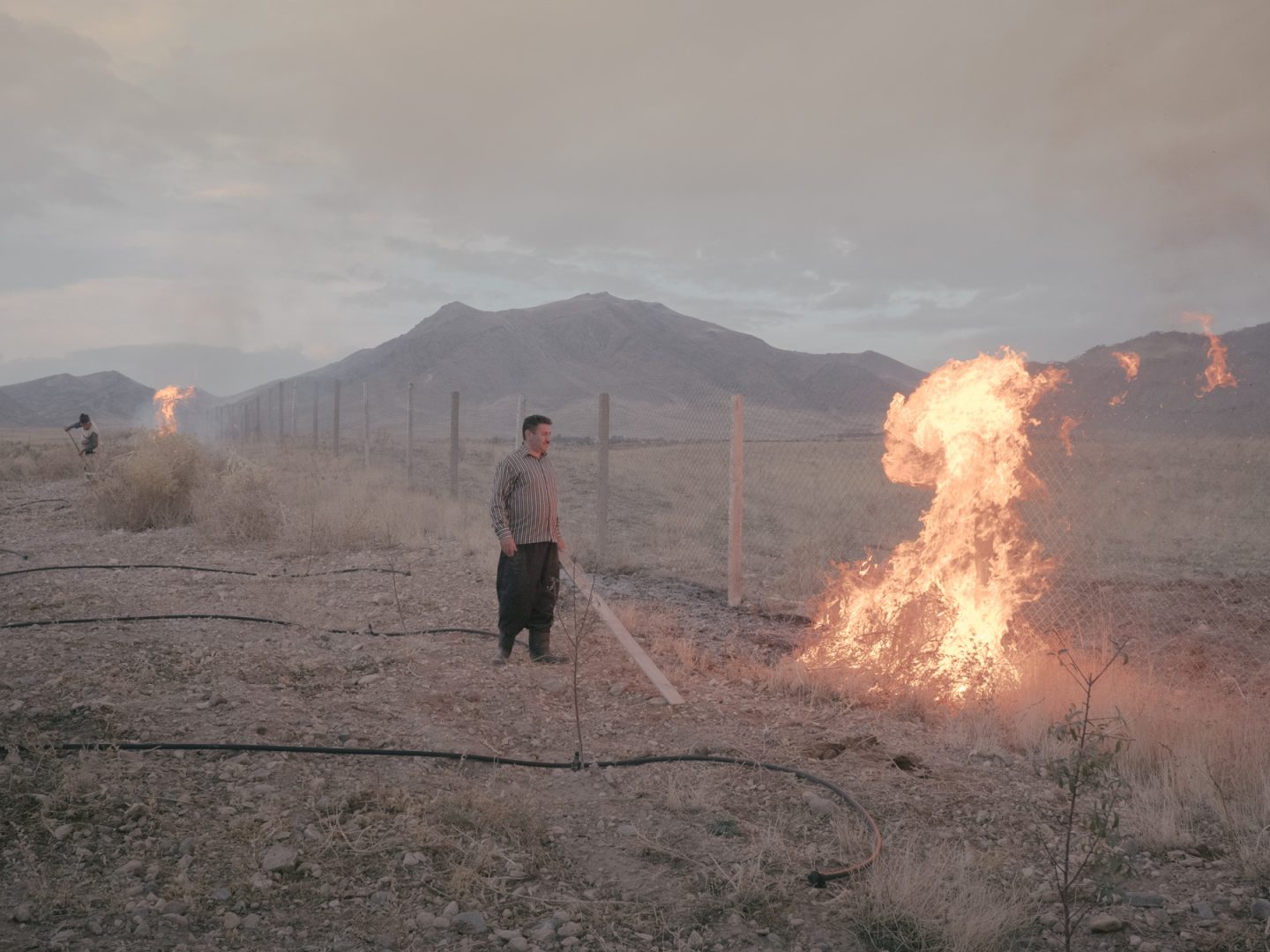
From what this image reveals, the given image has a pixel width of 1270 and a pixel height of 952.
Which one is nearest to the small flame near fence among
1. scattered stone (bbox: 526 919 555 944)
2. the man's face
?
the man's face

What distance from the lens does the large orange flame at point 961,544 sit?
663 centimetres

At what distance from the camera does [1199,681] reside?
22.7 feet

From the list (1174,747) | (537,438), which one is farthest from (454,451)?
(1174,747)

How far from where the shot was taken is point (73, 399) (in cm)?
15575

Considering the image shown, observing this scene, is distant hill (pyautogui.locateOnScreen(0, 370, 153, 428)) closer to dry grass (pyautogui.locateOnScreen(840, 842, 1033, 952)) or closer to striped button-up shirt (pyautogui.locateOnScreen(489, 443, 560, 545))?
striped button-up shirt (pyautogui.locateOnScreen(489, 443, 560, 545))

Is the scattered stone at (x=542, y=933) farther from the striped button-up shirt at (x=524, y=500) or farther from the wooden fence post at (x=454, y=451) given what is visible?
the wooden fence post at (x=454, y=451)

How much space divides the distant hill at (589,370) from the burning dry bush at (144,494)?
63.5 meters

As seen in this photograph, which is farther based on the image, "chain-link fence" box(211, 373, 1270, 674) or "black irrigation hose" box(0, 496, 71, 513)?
"black irrigation hose" box(0, 496, 71, 513)

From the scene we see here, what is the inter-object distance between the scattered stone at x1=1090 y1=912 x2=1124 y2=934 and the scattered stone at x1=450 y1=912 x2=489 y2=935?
2.20 m

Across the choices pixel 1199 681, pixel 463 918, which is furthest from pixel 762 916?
pixel 1199 681

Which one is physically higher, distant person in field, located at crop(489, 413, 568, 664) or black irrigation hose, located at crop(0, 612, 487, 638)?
distant person in field, located at crop(489, 413, 568, 664)

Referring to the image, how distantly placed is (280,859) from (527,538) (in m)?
3.38

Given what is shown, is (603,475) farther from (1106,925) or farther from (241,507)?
(1106,925)

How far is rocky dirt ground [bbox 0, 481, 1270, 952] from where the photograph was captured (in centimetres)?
316
